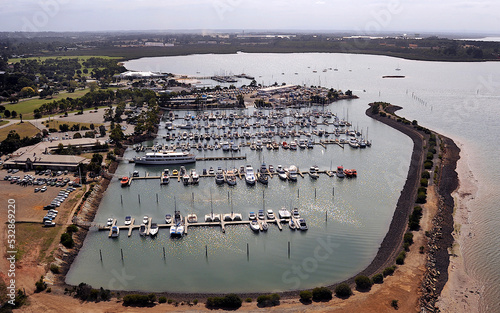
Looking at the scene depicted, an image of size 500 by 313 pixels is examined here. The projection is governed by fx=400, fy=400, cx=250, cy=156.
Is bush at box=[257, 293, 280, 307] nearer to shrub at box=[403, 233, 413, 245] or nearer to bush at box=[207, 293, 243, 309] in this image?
bush at box=[207, 293, 243, 309]

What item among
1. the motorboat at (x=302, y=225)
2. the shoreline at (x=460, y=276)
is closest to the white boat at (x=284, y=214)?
the motorboat at (x=302, y=225)

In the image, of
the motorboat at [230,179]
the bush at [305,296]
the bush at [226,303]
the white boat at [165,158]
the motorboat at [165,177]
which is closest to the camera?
the bush at [226,303]

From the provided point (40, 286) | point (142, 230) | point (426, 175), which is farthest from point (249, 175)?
point (40, 286)

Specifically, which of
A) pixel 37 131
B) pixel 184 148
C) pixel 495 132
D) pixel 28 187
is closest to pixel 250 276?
pixel 28 187

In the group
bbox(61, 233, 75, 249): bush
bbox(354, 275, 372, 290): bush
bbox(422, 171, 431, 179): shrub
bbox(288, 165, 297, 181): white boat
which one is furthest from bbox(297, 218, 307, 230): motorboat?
bbox(61, 233, 75, 249): bush

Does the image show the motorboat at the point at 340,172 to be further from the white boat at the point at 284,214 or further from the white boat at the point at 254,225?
the white boat at the point at 254,225

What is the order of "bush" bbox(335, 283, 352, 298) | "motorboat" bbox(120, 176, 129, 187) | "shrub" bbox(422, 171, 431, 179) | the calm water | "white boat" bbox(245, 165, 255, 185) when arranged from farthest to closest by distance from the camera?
1. "motorboat" bbox(120, 176, 129, 187)
2. "white boat" bbox(245, 165, 255, 185)
3. "shrub" bbox(422, 171, 431, 179)
4. the calm water
5. "bush" bbox(335, 283, 352, 298)

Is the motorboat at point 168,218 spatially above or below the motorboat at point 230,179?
below
